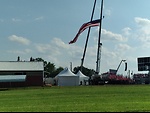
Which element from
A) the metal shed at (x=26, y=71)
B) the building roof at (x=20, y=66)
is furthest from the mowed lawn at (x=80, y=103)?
the building roof at (x=20, y=66)

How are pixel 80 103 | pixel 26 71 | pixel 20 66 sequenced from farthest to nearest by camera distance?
pixel 20 66, pixel 26 71, pixel 80 103

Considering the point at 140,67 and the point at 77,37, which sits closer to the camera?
the point at 77,37

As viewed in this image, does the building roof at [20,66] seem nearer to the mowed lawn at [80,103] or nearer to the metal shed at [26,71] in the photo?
the metal shed at [26,71]

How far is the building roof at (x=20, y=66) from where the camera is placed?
85.9m

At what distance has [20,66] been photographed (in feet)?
287

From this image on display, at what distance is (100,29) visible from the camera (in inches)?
3659

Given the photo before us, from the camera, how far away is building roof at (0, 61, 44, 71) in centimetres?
8594

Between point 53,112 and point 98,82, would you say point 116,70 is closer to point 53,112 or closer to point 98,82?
point 98,82

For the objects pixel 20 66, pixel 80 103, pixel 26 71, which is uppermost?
pixel 20 66

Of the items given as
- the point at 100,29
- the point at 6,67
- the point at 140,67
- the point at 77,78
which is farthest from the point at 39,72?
the point at 140,67

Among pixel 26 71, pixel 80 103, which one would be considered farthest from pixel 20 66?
pixel 80 103

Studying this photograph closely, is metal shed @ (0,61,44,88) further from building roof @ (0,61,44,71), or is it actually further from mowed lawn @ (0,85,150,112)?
mowed lawn @ (0,85,150,112)

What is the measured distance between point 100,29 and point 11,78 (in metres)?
29.6

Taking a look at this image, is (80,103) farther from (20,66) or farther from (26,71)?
(20,66)
